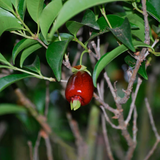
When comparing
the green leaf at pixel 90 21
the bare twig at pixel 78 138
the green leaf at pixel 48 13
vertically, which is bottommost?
the bare twig at pixel 78 138

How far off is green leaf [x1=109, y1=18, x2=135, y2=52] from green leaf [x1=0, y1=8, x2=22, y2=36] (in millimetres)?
267

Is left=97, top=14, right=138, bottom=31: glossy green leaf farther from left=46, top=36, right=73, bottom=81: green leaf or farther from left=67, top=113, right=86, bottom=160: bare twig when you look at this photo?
left=67, top=113, right=86, bottom=160: bare twig

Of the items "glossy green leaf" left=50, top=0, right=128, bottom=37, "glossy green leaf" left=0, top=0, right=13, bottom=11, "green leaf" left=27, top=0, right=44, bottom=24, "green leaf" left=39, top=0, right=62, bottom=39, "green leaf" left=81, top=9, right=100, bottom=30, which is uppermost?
"glossy green leaf" left=0, top=0, right=13, bottom=11

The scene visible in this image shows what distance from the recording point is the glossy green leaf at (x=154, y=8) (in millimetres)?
553

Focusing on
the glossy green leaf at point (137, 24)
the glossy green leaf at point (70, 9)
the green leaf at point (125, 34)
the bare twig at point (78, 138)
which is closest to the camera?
the glossy green leaf at point (70, 9)

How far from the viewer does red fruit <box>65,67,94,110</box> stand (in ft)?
1.98

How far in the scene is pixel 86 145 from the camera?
1.13m

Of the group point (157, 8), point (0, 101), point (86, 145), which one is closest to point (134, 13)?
point (157, 8)

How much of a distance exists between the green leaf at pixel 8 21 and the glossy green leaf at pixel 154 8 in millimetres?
346

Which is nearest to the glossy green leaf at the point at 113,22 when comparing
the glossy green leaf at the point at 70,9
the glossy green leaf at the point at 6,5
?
the glossy green leaf at the point at 70,9

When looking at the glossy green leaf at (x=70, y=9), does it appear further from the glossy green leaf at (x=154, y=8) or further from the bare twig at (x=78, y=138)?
the bare twig at (x=78, y=138)

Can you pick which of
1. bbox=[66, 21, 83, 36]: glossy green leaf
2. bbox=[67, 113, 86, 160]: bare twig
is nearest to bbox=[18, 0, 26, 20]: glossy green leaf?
bbox=[66, 21, 83, 36]: glossy green leaf

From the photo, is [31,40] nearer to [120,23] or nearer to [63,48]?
[63,48]

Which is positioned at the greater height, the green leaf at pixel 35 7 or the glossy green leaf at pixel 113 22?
the green leaf at pixel 35 7
